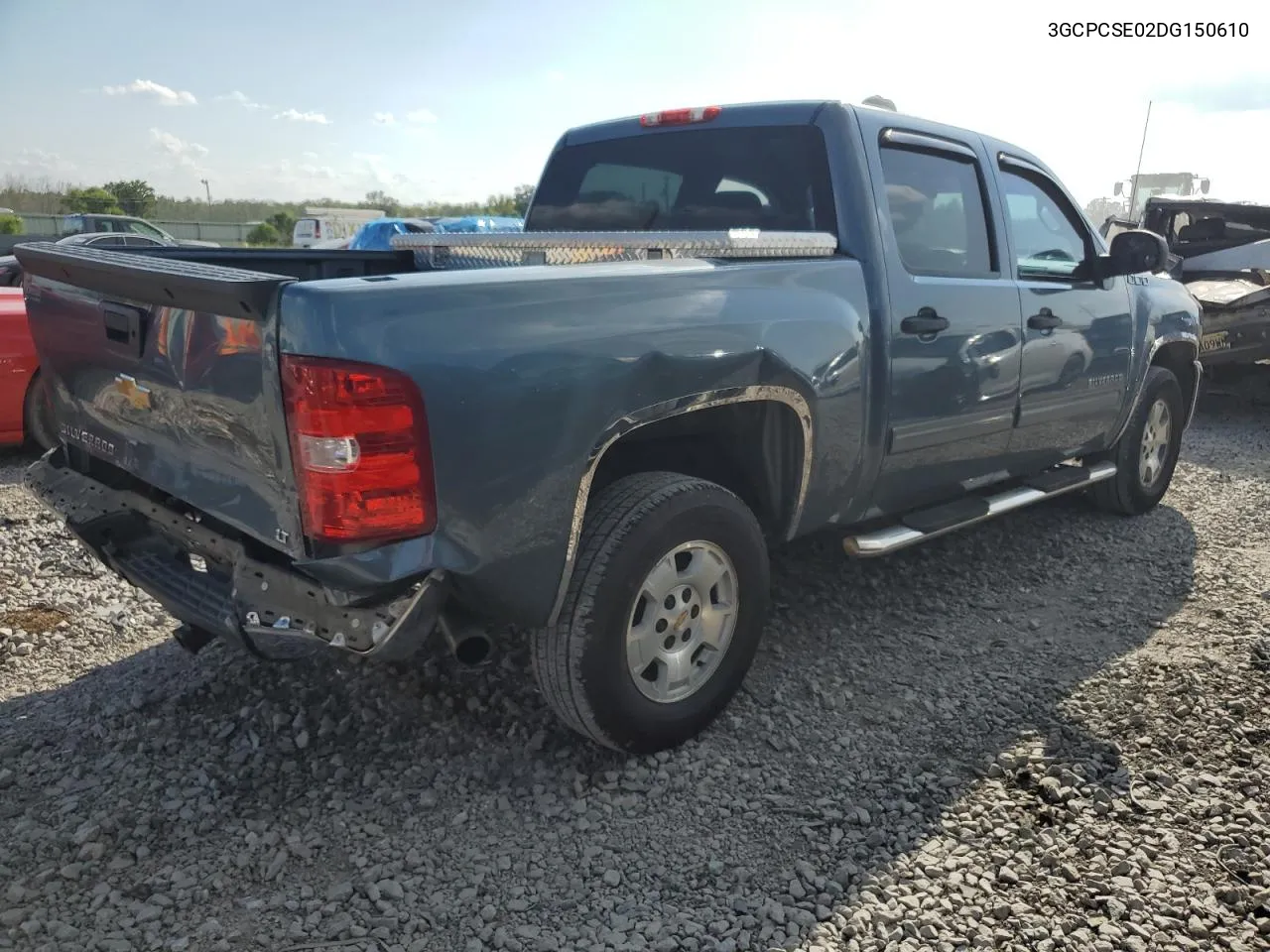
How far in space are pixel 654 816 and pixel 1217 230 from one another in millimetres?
10121

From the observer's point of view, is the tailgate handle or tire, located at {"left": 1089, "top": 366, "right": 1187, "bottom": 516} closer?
the tailgate handle

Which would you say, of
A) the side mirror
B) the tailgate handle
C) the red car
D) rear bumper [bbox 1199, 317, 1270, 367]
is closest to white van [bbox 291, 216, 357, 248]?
the red car

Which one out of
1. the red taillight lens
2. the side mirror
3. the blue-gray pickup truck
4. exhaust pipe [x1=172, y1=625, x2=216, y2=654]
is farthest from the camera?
the side mirror

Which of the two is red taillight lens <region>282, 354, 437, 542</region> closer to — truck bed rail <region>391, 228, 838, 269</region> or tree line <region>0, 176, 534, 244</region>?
truck bed rail <region>391, 228, 838, 269</region>

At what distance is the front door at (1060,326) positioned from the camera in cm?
412

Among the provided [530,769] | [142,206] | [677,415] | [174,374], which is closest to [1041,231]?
[677,415]

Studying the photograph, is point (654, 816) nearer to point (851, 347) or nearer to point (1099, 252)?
point (851, 347)

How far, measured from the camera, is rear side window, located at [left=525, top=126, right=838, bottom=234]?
346cm

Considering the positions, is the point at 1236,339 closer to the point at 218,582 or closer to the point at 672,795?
the point at 672,795

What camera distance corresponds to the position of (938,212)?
12.3 feet

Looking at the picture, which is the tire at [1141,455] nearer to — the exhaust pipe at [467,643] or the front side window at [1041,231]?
the front side window at [1041,231]

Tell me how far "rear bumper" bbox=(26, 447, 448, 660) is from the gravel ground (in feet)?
1.93

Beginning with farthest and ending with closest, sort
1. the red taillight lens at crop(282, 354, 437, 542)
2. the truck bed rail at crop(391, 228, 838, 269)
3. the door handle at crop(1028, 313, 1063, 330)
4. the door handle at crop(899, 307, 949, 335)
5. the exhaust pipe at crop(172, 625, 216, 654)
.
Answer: the door handle at crop(1028, 313, 1063, 330) < the door handle at crop(899, 307, 949, 335) < the exhaust pipe at crop(172, 625, 216, 654) < the truck bed rail at crop(391, 228, 838, 269) < the red taillight lens at crop(282, 354, 437, 542)

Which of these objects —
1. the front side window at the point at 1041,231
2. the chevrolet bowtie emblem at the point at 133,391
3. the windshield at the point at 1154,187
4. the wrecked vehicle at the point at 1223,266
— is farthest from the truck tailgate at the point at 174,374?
the windshield at the point at 1154,187
